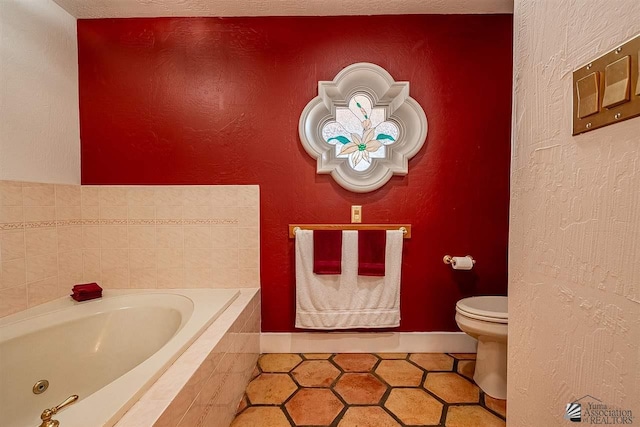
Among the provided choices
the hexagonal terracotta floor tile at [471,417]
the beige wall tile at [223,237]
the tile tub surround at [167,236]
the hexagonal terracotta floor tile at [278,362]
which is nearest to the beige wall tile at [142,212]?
the tile tub surround at [167,236]

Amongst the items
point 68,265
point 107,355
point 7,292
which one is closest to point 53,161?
point 68,265

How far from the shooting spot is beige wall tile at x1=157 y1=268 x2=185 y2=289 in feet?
6.42

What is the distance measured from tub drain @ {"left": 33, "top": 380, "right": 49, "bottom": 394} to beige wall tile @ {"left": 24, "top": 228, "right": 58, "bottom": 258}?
69 cm

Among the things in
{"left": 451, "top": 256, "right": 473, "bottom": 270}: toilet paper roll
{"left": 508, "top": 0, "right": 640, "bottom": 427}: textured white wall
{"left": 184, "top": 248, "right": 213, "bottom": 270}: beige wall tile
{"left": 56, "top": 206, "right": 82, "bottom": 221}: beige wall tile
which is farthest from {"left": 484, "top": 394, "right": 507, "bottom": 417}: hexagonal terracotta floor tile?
{"left": 56, "top": 206, "right": 82, "bottom": 221}: beige wall tile

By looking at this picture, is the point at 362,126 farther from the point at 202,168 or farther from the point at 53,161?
the point at 53,161

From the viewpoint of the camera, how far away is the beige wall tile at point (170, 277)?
6.42 ft

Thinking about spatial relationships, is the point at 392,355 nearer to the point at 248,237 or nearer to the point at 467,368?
the point at 467,368

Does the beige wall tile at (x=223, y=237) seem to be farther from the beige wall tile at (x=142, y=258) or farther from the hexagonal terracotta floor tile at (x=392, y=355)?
the hexagonal terracotta floor tile at (x=392, y=355)

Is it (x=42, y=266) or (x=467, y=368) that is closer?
(x=42, y=266)

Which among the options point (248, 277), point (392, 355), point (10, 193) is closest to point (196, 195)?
point (248, 277)

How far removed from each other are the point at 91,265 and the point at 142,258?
0.32m

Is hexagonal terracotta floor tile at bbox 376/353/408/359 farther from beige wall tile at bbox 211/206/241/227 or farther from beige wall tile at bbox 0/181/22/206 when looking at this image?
beige wall tile at bbox 0/181/22/206

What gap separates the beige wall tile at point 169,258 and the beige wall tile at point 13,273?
64 cm

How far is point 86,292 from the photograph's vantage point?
1716mm
